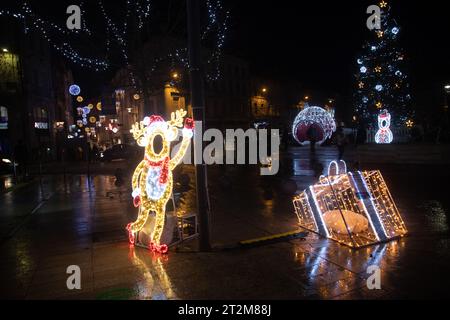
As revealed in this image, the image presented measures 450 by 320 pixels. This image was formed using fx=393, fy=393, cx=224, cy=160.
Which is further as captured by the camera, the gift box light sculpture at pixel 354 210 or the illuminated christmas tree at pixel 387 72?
the illuminated christmas tree at pixel 387 72

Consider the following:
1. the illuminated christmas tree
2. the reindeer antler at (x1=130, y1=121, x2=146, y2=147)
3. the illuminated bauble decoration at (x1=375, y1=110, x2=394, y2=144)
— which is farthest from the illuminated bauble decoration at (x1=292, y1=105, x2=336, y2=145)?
the reindeer antler at (x1=130, y1=121, x2=146, y2=147)

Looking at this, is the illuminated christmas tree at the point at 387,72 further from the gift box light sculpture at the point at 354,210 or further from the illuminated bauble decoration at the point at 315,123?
the gift box light sculpture at the point at 354,210

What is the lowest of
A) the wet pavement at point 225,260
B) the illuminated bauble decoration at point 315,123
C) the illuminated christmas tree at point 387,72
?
the wet pavement at point 225,260

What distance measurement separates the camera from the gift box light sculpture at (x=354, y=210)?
660 cm

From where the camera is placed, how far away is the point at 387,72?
27.2 metres

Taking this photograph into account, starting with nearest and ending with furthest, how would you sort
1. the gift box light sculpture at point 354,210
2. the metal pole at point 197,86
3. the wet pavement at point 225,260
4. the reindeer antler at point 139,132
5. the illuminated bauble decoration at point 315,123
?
the wet pavement at point 225,260, the metal pole at point 197,86, the gift box light sculpture at point 354,210, the reindeer antler at point 139,132, the illuminated bauble decoration at point 315,123

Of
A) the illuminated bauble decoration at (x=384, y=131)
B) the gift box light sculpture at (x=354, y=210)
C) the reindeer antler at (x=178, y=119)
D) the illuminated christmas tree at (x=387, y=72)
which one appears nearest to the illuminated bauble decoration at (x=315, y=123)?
the illuminated christmas tree at (x=387, y=72)

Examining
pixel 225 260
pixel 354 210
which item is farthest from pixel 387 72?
pixel 225 260

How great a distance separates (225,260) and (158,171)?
1.87 m

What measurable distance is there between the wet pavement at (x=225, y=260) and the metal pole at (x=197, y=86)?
2.40 ft

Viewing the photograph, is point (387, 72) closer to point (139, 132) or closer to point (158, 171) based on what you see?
point (139, 132)

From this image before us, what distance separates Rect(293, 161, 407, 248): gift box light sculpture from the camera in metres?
6.60
